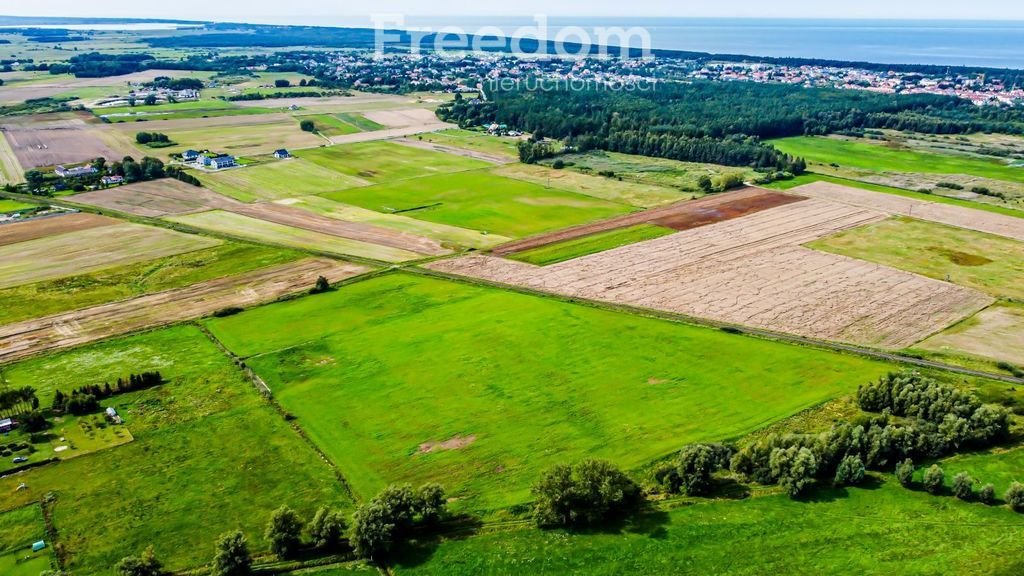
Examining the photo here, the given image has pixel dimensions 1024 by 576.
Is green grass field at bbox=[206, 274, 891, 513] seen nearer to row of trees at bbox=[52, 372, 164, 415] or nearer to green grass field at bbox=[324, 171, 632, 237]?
row of trees at bbox=[52, 372, 164, 415]

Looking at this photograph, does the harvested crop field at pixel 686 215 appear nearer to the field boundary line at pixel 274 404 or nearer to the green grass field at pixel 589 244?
the green grass field at pixel 589 244

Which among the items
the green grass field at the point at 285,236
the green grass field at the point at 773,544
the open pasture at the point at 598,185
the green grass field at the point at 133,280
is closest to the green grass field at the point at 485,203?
the open pasture at the point at 598,185

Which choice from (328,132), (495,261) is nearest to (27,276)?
(495,261)

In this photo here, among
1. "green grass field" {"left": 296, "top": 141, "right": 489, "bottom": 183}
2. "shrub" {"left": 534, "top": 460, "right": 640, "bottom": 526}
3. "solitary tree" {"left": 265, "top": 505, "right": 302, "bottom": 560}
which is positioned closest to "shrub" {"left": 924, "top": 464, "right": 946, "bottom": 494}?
"shrub" {"left": 534, "top": 460, "right": 640, "bottom": 526}

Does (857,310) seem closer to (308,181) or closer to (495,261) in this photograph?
(495,261)

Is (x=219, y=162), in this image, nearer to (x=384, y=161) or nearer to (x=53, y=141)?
(x=384, y=161)

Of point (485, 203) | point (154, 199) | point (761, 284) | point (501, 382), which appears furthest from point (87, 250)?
point (761, 284)
